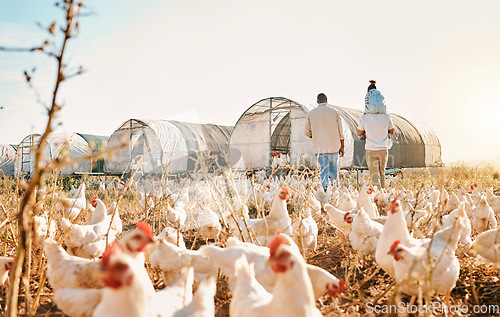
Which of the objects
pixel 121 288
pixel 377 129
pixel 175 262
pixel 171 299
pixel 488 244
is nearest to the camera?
pixel 121 288

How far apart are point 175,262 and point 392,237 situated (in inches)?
64.8

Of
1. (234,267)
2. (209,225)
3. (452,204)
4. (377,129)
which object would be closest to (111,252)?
(234,267)

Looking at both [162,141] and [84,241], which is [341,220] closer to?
[84,241]

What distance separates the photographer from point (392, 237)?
2.83 meters

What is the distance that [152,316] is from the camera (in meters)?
1.62

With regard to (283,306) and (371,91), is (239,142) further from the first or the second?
(283,306)

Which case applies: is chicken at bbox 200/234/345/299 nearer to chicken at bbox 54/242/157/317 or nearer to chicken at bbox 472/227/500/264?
chicken at bbox 54/242/157/317

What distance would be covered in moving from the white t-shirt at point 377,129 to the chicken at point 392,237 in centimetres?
514

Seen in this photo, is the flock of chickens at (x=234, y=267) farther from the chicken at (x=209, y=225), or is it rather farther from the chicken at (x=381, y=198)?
the chicken at (x=381, y=198)

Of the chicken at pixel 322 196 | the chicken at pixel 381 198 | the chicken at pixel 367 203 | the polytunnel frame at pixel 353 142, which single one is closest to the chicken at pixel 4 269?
Result: the chicken at pixel 367 203

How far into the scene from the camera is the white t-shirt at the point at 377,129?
7.73 m

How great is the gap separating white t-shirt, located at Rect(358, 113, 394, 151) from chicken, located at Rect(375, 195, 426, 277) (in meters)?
5.14

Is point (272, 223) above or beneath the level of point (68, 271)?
above

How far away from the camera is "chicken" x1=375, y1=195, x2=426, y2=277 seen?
2764 millimetres
